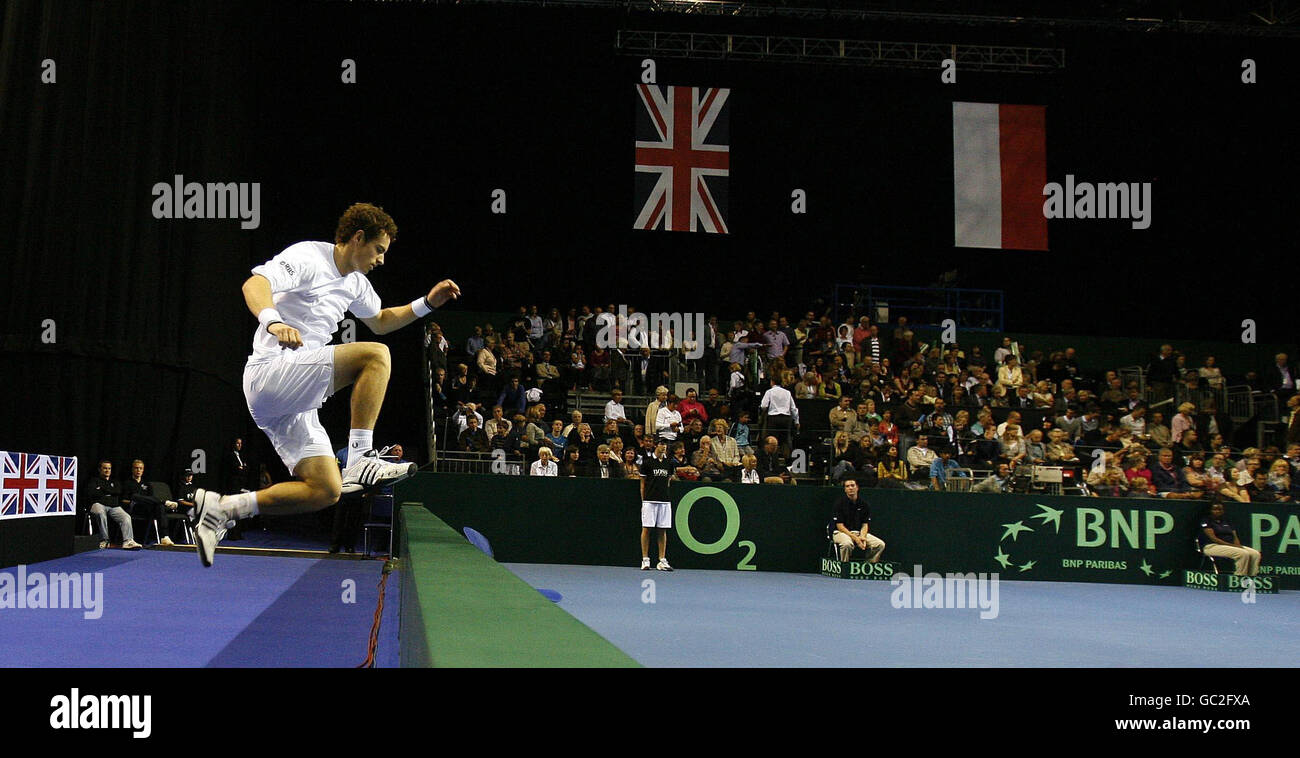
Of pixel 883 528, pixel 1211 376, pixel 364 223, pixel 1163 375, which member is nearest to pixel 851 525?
pixel 883 528

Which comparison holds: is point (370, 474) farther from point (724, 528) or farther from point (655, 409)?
point (655, 409)

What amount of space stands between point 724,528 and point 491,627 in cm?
1385

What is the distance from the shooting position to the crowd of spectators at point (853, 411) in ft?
56.1

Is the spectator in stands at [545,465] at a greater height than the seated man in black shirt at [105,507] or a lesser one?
greater

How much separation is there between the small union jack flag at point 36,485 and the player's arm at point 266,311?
856 centimetres

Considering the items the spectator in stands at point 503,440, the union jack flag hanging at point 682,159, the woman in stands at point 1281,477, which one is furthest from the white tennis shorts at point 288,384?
the woman in stands at point 1281,477

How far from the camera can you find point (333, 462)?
5082 millimetres

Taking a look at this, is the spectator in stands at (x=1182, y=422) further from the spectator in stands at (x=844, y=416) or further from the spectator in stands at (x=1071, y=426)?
the spectator in stands at (x=844, y=416)

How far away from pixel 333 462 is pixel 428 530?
6.15 ft

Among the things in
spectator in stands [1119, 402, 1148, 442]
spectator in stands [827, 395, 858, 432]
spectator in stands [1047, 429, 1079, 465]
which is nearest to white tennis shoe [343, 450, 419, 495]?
spectator in stands [827, 395, 858, 432]

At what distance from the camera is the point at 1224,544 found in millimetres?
15984

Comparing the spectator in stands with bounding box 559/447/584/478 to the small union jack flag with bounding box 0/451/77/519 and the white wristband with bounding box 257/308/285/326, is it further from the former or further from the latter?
the white wristband with bounding box 257/308/285/326
